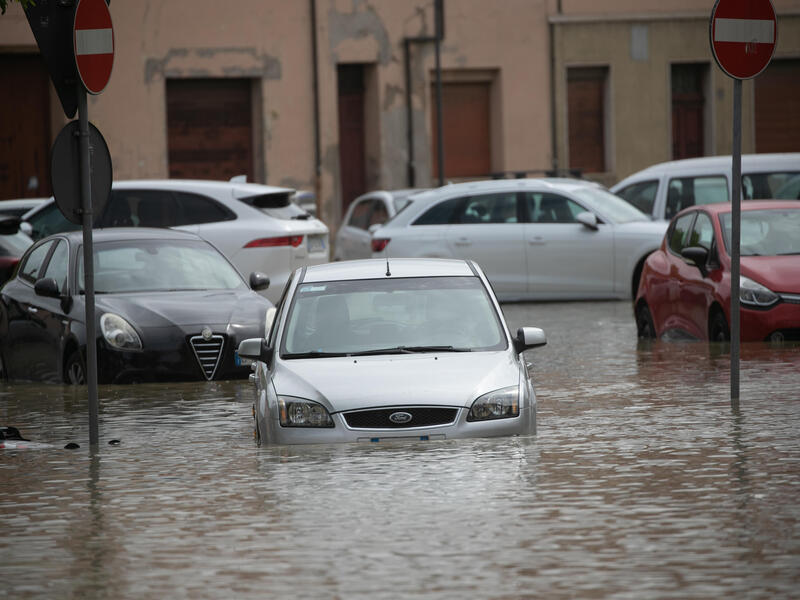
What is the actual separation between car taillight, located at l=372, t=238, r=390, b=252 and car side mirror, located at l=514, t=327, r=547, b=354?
13.8 meters

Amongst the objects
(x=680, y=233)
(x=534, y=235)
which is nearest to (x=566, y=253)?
(x=534, y=235)

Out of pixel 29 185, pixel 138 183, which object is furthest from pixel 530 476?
pixel 29 185

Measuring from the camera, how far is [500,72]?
125 ft

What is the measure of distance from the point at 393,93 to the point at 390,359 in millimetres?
27505

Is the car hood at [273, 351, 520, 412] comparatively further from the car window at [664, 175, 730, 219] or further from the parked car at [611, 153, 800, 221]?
the car window at [664, 175, 730, 219]

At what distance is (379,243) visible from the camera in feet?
80.3

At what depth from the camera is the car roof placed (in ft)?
36.9

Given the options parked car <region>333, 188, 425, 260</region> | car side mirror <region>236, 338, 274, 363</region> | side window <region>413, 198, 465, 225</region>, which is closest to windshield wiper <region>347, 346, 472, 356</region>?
car side mirror <region>236, 338, 274, 363</region>

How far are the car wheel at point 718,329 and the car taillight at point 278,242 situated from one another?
6.35m

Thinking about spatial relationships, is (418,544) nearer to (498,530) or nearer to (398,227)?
(498,530)

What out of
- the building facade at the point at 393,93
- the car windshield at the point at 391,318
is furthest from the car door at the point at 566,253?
the car windshield at the point at 391,318

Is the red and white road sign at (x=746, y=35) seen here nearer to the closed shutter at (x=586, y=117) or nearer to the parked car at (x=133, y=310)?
the parked car at (x=133, y=310)

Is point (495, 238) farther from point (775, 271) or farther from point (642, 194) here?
point (775, 271)

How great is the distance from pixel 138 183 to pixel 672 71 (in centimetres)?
2045
